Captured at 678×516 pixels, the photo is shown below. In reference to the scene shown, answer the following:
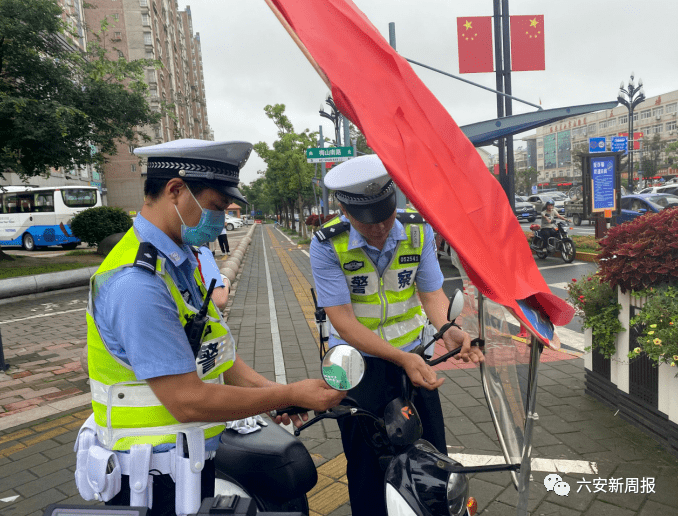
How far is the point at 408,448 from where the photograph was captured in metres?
1.62

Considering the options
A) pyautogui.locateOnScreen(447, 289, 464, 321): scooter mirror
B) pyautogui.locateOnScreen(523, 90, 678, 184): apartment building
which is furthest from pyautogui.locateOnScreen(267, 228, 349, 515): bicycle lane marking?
pyautogui.locateOnScreen(523, 90, 678, 184): apartment building

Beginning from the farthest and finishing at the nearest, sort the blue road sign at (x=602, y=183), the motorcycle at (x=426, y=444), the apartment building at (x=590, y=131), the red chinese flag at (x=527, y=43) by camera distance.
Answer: the apartment building at (x=590, y=131) → the blue road sign at (x=602, y=183) → the red chinese flag at (x=527, y=43) → the motorcycle at (x=426, y=444)

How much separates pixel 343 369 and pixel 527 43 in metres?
9.16

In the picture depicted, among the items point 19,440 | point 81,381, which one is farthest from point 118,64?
point 19,440

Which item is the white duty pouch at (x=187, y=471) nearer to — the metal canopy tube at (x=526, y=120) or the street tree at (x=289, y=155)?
the metal canopy tube at (x=526, y=120)

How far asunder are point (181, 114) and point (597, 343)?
79.8 metres

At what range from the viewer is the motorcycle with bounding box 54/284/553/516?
50.9 inches

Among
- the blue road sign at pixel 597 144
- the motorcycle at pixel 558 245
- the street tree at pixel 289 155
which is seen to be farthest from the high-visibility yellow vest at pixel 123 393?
the street tree at pixel 289 155

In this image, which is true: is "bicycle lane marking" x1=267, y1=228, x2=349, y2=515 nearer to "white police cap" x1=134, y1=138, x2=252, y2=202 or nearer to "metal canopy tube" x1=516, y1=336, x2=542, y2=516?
"metal canopy tube" x1=516, y1=336, x2=542, y2=516

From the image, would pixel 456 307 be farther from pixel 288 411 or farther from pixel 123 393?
pixel 123 393

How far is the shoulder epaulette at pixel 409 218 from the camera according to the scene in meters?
2.35

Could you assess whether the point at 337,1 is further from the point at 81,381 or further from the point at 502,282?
the point at 81,381

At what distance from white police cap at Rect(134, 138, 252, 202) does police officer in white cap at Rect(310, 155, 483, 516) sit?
517mm

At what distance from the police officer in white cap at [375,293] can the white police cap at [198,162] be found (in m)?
0.52
